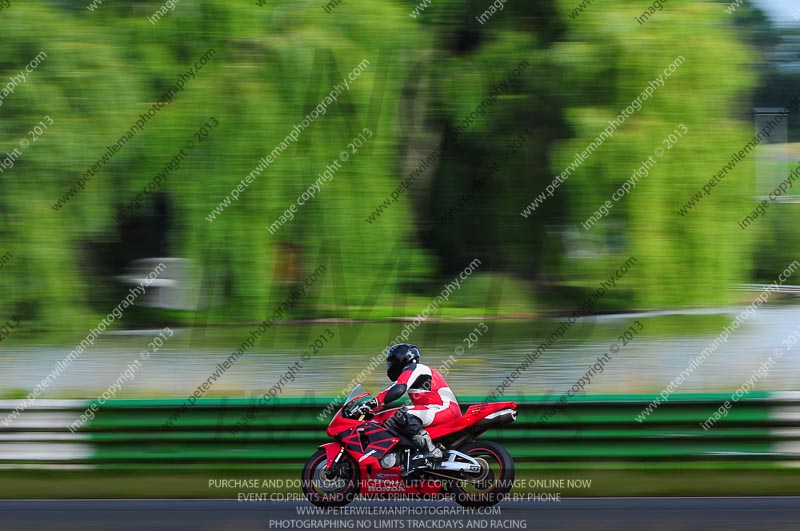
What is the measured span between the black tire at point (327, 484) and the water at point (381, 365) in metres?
3.47

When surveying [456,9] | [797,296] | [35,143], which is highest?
[456,9]

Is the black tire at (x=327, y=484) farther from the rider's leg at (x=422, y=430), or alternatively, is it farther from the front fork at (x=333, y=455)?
the rider's leg at (x=422, y=430)

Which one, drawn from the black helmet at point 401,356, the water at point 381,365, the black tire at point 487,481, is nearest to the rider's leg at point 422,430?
the black tire at point 487,481

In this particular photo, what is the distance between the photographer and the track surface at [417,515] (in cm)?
751

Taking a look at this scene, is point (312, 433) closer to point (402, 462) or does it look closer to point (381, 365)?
point (402, 462)

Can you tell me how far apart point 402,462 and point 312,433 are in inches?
75.7

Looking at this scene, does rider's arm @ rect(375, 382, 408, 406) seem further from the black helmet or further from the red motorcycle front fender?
the red motorcycle front fender

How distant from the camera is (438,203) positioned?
12.2m

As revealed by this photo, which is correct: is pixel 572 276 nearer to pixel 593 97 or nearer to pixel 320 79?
pixel 593 97

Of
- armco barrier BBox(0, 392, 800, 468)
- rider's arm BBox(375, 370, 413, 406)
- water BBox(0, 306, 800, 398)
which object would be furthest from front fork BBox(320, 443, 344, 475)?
water BBox(0, 306, 800, 398)

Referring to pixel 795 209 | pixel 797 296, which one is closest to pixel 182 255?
pixel 795 209

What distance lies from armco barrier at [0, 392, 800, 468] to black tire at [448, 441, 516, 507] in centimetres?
156

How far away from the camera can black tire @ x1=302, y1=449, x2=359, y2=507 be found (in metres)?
7.82

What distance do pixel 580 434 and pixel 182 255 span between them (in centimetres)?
511
